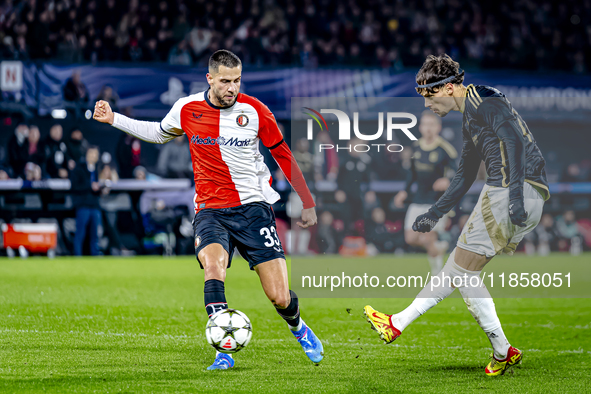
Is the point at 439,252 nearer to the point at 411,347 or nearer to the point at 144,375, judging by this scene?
the point at 411,347

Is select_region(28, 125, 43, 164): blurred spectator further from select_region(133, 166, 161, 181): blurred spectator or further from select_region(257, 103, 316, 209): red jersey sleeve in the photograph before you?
select_region(257, 103, 316, 209): red jersey sleeve

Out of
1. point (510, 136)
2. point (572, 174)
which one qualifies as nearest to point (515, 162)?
point (510, 136)

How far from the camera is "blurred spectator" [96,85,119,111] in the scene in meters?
16.3

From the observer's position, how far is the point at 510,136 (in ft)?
17.1

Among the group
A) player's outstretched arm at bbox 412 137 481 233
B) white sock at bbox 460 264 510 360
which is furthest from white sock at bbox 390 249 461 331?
player's outstretched arm at bbox 412 137 481 233

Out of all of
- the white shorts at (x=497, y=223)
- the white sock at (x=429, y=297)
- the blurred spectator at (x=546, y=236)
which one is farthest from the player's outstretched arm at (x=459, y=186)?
the blurred spectator at (x=546, y=236)

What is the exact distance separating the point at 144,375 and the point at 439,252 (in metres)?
7.57

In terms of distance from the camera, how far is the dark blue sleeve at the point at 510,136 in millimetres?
5223

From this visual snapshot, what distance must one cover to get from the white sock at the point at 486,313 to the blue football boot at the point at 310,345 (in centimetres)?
119

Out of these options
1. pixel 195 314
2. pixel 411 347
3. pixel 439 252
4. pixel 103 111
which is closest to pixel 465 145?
pixel 411 347

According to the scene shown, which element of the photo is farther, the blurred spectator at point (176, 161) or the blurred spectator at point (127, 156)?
the blurred spectator at point (176, 161)

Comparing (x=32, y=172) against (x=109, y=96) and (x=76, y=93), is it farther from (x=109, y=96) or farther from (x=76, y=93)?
(x=109, y=96)

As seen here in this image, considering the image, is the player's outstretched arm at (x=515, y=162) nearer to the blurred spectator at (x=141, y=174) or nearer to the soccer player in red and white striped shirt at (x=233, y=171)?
the soccer player in red and white striped shirt at (x=233, y=171)

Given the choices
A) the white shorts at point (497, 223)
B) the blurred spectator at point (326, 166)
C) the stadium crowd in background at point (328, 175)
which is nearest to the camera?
the white shorts at point (497, 223)
